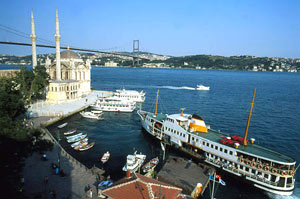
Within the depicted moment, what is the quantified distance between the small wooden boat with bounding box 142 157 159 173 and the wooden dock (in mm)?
2160

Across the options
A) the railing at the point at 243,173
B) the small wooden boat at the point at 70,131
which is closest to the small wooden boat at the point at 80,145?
the small wooden boat at the point at 70,131

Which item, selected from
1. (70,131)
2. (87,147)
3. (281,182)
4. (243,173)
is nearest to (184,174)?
(243,173)

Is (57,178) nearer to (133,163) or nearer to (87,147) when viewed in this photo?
(133,163)

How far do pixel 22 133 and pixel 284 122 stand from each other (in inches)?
1916

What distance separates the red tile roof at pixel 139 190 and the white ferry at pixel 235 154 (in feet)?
38.7

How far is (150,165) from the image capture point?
24.6m

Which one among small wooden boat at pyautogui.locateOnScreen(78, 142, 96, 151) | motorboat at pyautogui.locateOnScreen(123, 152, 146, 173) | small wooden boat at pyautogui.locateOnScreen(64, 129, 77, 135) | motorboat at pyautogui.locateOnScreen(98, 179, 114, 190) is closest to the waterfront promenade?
motorboat at pyautogui.locateOnScreen(98, 179, 114, 190)

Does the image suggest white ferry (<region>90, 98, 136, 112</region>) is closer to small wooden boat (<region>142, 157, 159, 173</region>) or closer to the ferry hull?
small wooden boat (<region>142, 157, 159, 173</region>)

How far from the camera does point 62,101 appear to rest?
5097cm

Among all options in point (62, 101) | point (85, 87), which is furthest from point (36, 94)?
point (85, 87)

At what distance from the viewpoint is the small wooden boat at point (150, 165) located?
78.3 ft

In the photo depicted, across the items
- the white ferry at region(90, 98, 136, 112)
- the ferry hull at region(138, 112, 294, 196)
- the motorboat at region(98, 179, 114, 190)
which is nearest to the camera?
the motorboat at region(98, 179, 114, 190)

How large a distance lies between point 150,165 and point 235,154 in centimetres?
912

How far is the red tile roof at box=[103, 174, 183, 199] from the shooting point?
41.3 feet
